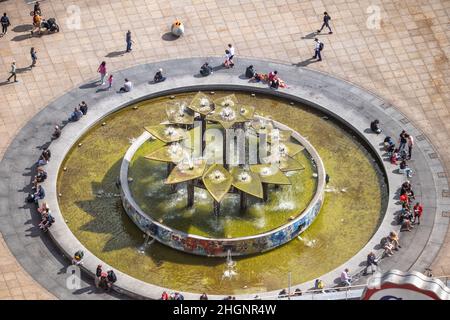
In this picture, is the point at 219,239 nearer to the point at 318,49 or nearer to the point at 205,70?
the point at 205,70

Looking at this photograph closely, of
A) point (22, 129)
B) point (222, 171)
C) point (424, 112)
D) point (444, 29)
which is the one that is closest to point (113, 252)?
point (222, 171)

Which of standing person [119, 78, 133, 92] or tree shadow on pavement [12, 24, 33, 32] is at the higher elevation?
tree shadow on pavement [12, 24, 33, 32]

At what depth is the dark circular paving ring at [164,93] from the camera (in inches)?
3531

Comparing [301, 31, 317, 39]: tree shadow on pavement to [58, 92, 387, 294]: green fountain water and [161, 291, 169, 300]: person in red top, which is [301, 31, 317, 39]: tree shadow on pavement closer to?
[58, 92, 387, 294]: green fountain water

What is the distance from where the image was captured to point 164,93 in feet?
351

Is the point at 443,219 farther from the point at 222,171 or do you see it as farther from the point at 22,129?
the point at 22,129

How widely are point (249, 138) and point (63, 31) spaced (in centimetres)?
2740

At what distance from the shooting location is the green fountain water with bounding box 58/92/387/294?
89.7 metres

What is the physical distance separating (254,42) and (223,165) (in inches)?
927

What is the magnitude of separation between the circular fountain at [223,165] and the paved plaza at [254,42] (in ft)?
43.4

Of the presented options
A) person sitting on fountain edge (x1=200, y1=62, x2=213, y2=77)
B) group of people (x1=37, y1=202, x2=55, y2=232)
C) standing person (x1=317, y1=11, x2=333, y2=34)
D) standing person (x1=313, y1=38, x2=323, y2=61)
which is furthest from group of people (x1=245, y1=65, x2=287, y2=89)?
group of people (x1=37, y1=202, x2=55, y2=232)

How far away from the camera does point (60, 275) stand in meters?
88.6

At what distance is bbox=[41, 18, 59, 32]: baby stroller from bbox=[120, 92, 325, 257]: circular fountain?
19.9m

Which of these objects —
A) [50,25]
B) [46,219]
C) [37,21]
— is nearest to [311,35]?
[50,25]
